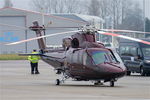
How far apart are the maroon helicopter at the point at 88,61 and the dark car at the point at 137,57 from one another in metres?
7.45

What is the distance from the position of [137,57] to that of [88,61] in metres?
9.30

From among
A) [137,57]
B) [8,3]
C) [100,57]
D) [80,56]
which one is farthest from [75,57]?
[8,3]

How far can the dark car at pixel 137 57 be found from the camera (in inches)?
1245

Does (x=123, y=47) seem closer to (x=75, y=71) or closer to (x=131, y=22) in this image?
(x=75, y=71)

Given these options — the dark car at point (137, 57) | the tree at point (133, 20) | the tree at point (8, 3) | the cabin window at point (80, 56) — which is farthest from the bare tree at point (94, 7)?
the cabin window at point (80, 56)

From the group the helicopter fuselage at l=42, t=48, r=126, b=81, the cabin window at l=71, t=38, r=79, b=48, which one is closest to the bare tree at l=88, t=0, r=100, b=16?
the cabin window at l=71, t=38, r=79, b=48

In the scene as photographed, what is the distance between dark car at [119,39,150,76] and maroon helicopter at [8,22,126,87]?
745 centimetres

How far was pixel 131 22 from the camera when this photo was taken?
103 meters

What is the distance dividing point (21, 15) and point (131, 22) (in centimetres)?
3116

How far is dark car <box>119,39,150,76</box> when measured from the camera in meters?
31.6

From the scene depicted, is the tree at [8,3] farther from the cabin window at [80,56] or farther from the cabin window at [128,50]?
the cabin window at [80,56]

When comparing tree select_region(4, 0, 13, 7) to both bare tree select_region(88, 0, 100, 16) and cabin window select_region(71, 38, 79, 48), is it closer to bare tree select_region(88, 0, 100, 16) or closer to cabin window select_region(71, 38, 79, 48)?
bare tree select_region(88, 0, 100, 16)

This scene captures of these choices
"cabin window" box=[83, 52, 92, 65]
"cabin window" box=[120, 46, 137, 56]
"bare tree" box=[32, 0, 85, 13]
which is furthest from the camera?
"bare tree" box=[32, 0, 85, 13]

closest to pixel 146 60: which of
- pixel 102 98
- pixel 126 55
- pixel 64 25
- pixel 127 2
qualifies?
pixel 126 55
